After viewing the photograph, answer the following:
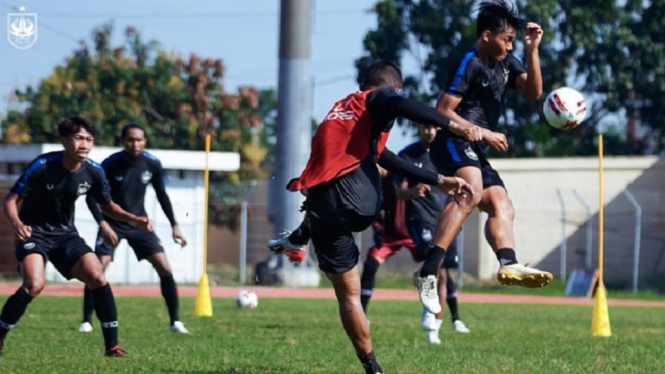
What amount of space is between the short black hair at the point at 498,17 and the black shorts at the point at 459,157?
831 mm

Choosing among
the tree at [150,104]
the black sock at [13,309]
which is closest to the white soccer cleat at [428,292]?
the black sock at [13,309]

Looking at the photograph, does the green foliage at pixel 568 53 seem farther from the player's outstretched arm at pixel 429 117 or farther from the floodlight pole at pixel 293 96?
the player's outstretched arm at pixel 429 117

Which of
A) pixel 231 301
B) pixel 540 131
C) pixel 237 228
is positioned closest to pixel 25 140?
pixel 237 228

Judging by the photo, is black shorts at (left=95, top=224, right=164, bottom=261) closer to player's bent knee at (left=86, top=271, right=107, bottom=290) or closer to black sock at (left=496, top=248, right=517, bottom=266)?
player's bent knee at (left=86, top=271, right=107, bottom=290)

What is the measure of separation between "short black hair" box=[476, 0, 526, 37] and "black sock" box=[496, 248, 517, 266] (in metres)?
1.61

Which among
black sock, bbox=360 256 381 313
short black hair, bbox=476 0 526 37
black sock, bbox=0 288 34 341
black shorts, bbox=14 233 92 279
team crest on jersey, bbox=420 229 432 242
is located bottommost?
black sock, bbox=360 256 381 313

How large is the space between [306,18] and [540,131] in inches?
519

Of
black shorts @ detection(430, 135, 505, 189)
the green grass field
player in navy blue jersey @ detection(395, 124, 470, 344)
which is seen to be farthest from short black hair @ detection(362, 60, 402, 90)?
player in navy blue jersey @ detection(395, 124, 470, 344)

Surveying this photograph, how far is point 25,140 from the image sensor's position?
43344 mm

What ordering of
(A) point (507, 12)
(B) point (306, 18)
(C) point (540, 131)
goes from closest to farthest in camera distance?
(A) point (507, 12) → (B) point (306, 18) → (C) point (540, 131)

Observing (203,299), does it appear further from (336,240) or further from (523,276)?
(336,240)

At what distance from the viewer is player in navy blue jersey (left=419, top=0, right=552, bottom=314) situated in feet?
29.0

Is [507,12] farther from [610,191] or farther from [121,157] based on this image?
[610,191]

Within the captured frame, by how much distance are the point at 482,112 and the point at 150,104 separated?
35386mm
